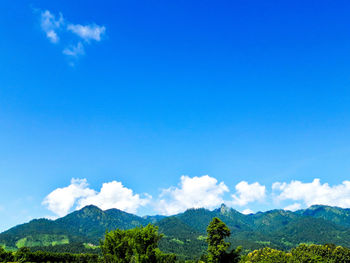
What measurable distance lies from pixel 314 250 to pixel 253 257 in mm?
34469

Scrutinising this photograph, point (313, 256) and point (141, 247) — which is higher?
point (141, 247)

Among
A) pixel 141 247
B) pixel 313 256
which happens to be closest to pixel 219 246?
pixel 141 247

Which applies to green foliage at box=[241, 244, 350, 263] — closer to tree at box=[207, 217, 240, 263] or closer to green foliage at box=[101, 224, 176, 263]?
green foliage at box=[101, 224, 176, 263]

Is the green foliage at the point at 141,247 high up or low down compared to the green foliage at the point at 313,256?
up

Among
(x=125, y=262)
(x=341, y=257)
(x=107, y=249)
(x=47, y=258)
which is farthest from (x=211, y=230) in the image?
(x=47, y=258)

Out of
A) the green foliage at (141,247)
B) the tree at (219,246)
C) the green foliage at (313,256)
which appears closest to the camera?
the green foliage at (141,247)

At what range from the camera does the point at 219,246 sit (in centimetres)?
4534

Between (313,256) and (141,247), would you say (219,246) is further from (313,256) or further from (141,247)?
(313,256)

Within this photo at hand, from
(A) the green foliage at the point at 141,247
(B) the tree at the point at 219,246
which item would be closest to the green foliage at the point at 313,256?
(A) the green foliage at the point at 141,247

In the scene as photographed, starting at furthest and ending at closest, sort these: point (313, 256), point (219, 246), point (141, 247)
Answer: point (313, 256), point (141, 247), point (219, 246)

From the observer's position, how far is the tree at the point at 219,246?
45.5 meters

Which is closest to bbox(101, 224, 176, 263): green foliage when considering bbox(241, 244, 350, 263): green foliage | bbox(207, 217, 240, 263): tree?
bbox(207, 217, 240, 263): tree

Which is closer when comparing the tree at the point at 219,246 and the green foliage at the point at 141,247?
the green foliage at the point at 141,247

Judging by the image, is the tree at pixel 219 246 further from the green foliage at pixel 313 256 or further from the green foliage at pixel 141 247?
the green foliage at pixel 313 256
